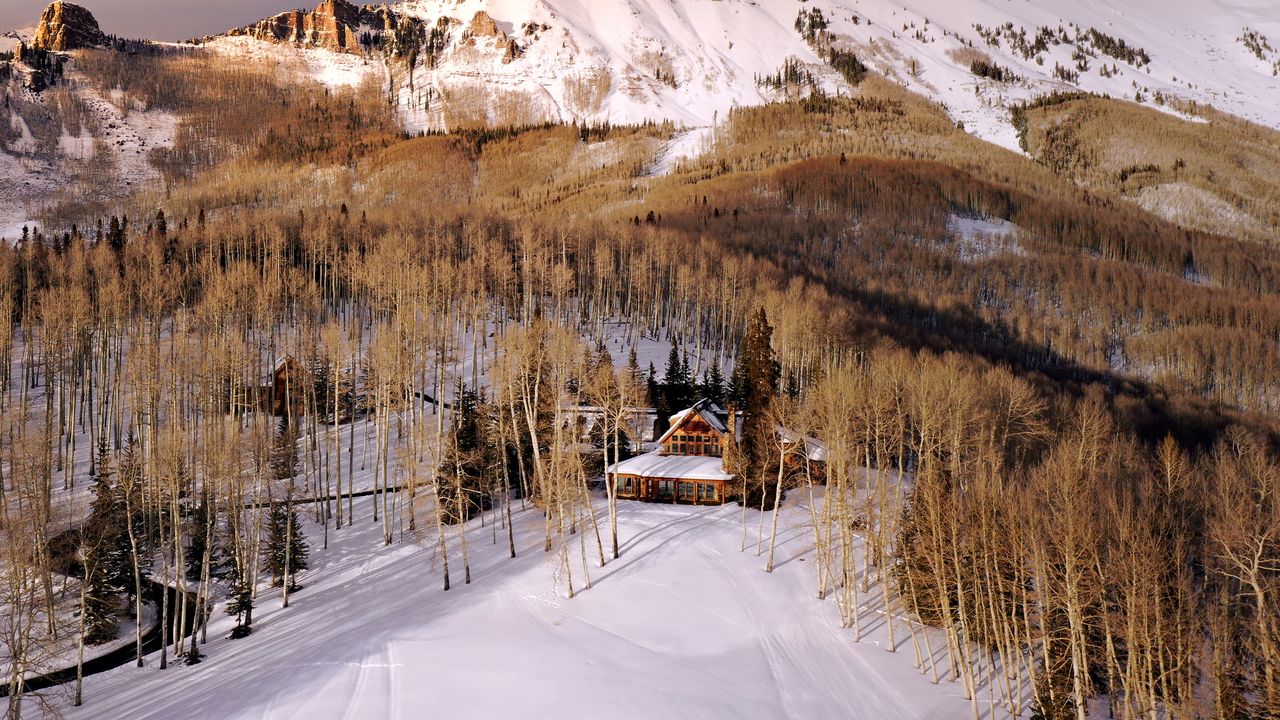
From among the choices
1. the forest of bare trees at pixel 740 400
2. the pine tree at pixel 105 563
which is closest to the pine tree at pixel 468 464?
the forest of bare trees at pixel 740 400

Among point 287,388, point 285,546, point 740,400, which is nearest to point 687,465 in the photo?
point 740,400

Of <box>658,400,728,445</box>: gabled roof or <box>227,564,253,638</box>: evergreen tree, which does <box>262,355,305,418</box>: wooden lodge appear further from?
<box>658,400,728,445</box>: gabled roof

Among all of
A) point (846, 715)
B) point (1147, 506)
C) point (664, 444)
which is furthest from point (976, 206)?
point (846, 715)

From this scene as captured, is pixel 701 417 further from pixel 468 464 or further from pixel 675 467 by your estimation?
pixel 468 464

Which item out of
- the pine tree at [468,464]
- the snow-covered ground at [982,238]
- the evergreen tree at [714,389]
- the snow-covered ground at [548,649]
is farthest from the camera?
the snow-covered ground at [982,238]

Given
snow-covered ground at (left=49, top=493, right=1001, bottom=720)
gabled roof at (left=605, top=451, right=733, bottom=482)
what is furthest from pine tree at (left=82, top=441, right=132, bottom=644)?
gabled roof at (left=605, top=451, right=733, bottom=482)

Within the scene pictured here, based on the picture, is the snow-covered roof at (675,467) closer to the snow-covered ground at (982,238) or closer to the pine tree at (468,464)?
the pine tree at (468,464)

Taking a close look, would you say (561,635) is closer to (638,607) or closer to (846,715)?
(638,607)
